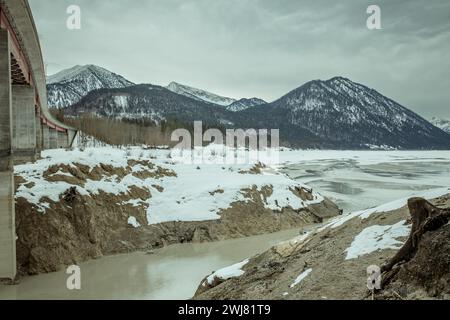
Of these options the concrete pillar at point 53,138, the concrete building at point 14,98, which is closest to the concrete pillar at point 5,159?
the concrete building at point 14,98

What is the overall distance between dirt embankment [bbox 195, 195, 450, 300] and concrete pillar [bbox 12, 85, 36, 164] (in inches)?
671

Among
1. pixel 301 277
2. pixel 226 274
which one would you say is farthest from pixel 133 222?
pixel 301 277

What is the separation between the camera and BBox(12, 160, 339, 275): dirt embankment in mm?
17203

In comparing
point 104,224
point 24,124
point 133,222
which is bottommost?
point 133,222

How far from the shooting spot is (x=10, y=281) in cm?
1479

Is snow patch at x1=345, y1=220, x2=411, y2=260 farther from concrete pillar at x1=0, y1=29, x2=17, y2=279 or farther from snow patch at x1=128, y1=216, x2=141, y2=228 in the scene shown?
snow patch at x1=128, y1=216, x2=141, y2=228

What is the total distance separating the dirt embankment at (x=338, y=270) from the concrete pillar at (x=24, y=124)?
55.9 feet

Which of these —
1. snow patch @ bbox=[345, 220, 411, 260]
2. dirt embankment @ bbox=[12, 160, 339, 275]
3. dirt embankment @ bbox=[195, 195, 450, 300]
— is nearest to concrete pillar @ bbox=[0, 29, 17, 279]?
dirt embankment @ bbox=[12, 160, 339, 275]

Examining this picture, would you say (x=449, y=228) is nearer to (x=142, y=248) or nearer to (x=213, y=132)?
(x=142, y=248)

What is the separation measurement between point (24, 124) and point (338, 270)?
22298mm

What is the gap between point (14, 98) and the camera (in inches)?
912

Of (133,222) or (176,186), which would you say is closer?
(133,222)

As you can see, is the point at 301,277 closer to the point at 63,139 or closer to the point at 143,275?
the point at 143,275

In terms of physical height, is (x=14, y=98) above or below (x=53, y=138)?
above
